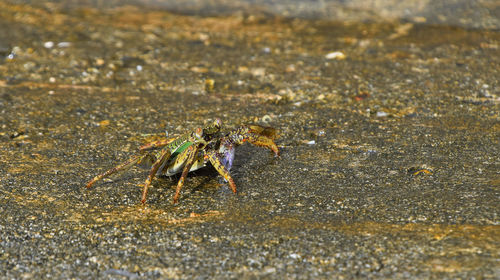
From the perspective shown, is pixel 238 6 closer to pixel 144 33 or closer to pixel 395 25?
pixel 144 33

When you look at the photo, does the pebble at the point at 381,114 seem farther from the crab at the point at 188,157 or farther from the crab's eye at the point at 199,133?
the crab's eye at the point at 199,133

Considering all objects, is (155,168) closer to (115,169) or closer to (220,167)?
(115,169)

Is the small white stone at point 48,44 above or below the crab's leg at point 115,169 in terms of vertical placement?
above

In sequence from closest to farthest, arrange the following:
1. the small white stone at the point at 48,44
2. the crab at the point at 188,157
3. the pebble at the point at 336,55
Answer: the crab at the point at 188,157
the pebble at the point at 336,55
the small white stone at the point at 48,44

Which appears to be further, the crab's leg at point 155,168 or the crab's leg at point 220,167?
the crab's leg at point 220,167

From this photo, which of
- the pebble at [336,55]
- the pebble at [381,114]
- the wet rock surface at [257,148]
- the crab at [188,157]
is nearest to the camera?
the wet rock surface at [257,148]

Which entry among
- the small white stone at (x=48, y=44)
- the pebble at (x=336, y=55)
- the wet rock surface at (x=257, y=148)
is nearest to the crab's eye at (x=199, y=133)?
the wet rock surface at (x=257, y=148)

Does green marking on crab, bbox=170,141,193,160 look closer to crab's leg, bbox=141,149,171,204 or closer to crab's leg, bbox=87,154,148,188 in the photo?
crab's leg, bbox=141,149,171,204

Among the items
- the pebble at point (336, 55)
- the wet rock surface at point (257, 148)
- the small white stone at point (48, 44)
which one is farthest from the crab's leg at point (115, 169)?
the small white stone at point (48, 44)

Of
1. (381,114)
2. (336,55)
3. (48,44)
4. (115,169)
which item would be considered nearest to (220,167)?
(115,169)
